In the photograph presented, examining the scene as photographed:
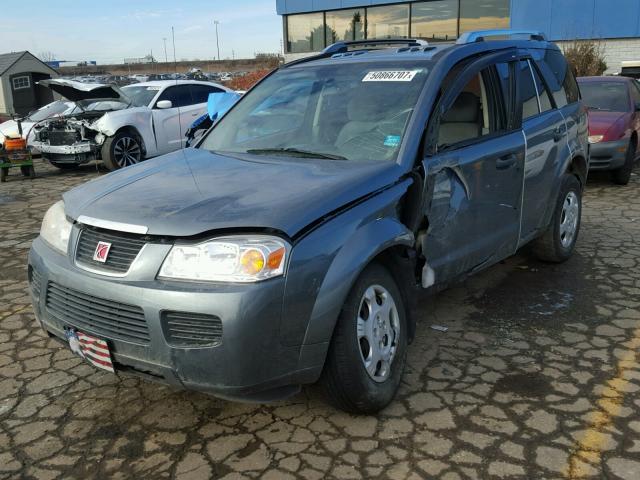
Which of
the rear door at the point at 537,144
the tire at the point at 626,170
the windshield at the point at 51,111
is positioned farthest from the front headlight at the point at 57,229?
the windshield at the point at 51,111

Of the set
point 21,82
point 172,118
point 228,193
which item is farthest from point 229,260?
point 21,82

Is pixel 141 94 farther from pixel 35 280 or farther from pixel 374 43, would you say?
pixel 35 280

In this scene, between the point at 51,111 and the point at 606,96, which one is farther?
the point at 51,111

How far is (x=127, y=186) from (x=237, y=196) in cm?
A: 68

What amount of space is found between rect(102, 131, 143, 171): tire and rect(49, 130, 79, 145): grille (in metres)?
0.63

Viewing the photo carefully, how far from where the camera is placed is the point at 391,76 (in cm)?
369

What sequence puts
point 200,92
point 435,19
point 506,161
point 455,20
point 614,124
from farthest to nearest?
1. point 435,19
2. point 455,20
3. point 200,92
4. point 614,124
5. point 506,161

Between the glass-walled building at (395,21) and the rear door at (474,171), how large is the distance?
16984 millimetres

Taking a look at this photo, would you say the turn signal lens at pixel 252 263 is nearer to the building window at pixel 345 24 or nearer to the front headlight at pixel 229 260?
the front headlight at pixel 229 260

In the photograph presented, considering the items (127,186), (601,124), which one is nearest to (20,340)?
(127,186)

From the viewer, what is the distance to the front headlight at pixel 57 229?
2.93m

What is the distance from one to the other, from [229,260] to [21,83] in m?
19.1

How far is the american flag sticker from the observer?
8.84 feet

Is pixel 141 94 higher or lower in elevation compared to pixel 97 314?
higher
